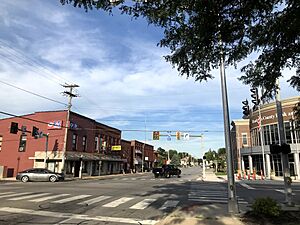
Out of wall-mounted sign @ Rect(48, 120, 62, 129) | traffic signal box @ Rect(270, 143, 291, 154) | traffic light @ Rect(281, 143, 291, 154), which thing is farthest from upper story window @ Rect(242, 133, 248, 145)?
traffic light @ Rect(281, 143, 291, 154)

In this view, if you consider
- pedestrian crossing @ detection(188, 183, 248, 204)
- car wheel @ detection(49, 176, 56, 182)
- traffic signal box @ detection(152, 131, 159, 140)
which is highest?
traffic signal box @ detection(152, 131, 159, 140)

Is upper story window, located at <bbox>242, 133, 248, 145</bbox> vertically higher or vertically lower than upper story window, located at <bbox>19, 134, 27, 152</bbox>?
higher

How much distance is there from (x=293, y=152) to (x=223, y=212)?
37485 millimetres

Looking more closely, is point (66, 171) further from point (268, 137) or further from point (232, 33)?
point (232, 33)

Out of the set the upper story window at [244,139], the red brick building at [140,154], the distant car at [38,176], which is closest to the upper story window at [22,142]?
the distant car at [38,176]

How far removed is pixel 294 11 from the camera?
7082mm

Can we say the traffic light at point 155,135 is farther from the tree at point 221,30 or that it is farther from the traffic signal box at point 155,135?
the tree at point 221,30

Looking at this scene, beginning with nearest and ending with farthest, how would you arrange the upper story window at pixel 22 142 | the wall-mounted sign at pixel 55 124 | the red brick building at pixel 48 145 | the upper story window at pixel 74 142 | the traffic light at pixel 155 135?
the traffic light at pixel 155 135
the red brick building at pixel 48 145
the wall-mounted sign at pixel 55 124
the upper story window at pixel 22 142
the upper story window at pixel 74 142

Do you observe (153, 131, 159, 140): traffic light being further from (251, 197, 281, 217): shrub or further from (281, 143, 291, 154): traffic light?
(251, 197, 281, 217): shrub

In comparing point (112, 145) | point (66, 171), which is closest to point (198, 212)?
point (66, 171)

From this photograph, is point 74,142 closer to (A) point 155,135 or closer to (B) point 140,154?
(A) point 155,135

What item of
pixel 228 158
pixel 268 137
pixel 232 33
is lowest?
pixel 228 158

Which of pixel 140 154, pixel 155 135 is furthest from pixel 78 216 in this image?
pixel 140 154

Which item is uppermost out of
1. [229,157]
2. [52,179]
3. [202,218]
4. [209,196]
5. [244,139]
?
[244,139]
